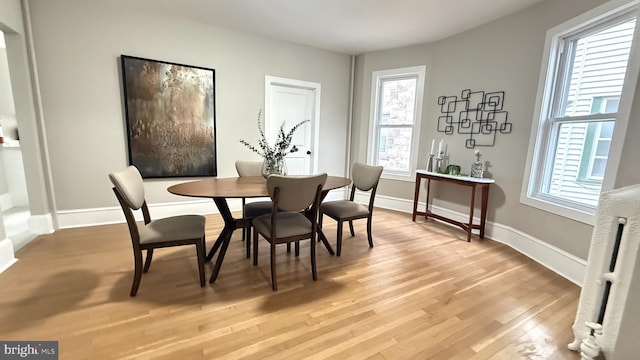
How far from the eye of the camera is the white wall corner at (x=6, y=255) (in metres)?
2.18

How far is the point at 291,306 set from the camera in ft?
6.00

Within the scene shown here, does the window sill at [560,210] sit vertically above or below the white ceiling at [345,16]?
below

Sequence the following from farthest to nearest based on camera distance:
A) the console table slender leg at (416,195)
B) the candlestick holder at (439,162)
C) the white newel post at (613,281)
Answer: the console table slender leg at (416,195)
the candlestick holder at (439,162)
the white newel post at (613,281)

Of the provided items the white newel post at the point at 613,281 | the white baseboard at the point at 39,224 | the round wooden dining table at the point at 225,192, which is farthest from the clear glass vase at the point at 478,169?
the white baseboard at the point at 39,224

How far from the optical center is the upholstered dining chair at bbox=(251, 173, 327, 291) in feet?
6.07

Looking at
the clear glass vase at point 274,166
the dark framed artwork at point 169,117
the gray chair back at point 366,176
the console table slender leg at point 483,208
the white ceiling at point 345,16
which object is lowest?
the console table slender leg at point 483,208

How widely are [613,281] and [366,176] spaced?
74.3 inches

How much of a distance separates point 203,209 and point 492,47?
417 cm

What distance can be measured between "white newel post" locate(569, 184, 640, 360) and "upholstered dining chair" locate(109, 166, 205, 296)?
91.7 inches

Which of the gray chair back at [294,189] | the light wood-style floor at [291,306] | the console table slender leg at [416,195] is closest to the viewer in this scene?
the light wood-style floor at [291,306]

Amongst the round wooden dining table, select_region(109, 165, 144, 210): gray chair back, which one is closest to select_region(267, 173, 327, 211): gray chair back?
the round wooden dining table

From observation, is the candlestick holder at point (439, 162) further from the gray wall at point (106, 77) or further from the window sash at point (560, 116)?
the gray wall at point (106, 77)

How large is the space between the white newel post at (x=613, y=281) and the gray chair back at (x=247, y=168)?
2.66 metres

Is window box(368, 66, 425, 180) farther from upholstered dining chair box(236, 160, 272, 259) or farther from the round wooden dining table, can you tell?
upholstered dining chair box(236, 160, 272, 259)
